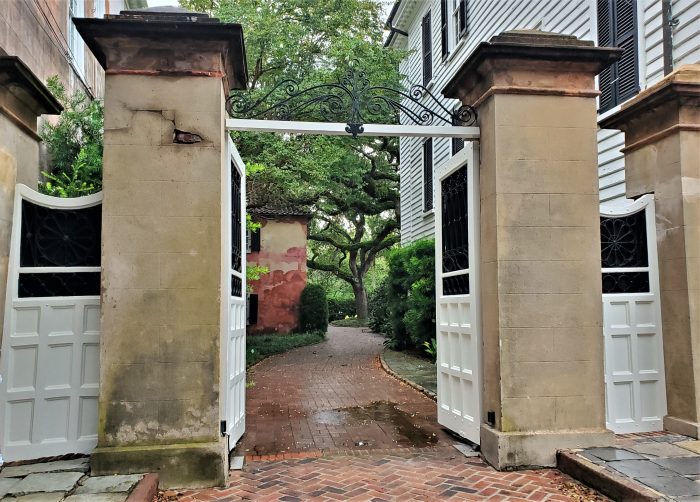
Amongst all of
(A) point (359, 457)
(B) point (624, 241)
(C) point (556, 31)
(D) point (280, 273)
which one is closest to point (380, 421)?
(A) point (359, 457)

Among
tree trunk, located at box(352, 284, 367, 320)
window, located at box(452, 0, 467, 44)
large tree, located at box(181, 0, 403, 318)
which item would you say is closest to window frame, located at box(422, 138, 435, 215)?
large tree, located at box(181, 0, 403, 318)

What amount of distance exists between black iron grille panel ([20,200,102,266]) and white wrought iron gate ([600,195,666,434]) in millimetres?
4924

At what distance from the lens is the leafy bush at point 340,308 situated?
1307 inches

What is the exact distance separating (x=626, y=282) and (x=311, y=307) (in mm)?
13198

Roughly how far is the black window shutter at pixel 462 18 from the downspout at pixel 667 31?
579cm

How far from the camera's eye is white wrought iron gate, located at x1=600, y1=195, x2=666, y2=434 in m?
5.35

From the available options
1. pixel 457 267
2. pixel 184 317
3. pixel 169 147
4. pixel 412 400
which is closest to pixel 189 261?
pixel 184 317

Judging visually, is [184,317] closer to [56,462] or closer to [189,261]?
[189,261]

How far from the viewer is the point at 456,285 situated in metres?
5.70

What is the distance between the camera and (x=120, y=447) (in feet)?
14.2

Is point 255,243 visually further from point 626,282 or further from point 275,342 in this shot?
point 626,282

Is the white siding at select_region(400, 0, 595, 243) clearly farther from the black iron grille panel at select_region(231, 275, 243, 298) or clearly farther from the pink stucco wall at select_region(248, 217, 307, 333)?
the black iron grille panel at select_region(231, 275, 243, 298)

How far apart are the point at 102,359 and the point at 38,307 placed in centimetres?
83

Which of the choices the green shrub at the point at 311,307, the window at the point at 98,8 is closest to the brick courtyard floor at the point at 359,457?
the window at the point at 98,8
